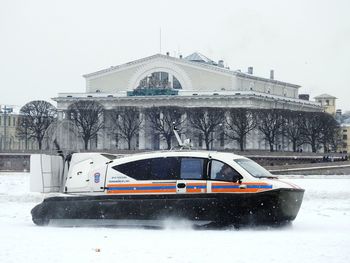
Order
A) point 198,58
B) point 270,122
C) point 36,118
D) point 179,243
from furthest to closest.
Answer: point 198,58 → point 36,118 → point 270,122 → point 179,243

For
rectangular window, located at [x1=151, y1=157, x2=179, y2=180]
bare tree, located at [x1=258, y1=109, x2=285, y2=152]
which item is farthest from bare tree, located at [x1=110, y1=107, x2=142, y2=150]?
rectangular window, located at [x1=151, y1=157, x2=179, y2=180]

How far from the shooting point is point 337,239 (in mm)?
15195

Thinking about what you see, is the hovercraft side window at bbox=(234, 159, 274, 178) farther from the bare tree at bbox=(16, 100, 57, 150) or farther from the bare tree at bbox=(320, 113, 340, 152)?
the bare tree at bbox=(320, 113, 340, 152)

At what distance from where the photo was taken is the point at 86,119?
356ft

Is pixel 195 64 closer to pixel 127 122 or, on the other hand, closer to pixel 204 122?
pixel 127 122

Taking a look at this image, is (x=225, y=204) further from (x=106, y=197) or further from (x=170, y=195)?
(x=106, y=197)

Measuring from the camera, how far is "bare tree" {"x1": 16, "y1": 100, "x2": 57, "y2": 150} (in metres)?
108

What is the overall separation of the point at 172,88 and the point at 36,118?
27.8 metres

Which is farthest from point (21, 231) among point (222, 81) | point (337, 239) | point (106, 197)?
point (222, 81)

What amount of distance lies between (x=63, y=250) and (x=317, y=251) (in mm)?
3677

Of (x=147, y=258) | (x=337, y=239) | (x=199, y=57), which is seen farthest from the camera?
(x=199, y=57)

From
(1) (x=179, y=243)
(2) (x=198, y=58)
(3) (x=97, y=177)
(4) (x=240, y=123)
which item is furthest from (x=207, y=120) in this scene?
(1) (x=179, y=243)

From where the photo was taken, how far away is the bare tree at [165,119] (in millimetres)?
106562

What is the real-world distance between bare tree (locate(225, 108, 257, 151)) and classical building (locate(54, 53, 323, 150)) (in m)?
12.0
